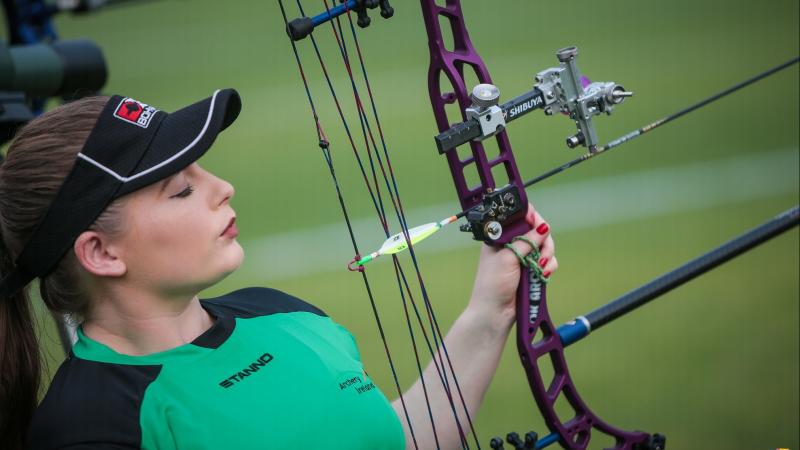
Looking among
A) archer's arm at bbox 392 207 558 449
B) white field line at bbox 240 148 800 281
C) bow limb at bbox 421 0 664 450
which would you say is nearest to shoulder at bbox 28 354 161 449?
archer's arm at bbox 392 207 558 449

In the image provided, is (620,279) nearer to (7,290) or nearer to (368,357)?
(368,357)

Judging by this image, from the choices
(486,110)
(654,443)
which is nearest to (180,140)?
(486,110)

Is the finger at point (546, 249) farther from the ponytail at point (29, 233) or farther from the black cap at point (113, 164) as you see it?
the ponytail at point (29, 233)

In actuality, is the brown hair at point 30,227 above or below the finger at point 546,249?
above

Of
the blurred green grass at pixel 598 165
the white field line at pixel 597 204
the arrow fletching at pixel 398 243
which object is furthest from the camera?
the white field line at pixel 597 204

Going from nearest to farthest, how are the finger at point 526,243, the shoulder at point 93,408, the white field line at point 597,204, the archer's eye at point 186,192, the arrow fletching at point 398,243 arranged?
the shoulder at point 93,408 → the archer's eye at point 186,192 → the arrow fletching at point 398,243 → the finger at point 526,243 → the white field line at point 597,204

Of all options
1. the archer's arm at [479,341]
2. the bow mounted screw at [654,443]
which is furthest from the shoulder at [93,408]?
the bow mounted screw at [654,443]

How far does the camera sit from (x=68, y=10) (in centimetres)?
470

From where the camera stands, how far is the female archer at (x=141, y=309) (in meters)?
1.62

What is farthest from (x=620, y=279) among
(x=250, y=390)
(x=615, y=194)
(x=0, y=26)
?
(x=0, y=26)

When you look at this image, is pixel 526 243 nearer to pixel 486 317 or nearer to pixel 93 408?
pixel 486 317

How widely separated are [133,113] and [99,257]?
8.8 inches

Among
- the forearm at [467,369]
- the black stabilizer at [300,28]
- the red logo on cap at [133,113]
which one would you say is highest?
the black stabilizer at [300,28]

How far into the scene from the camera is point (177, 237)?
1.64m
